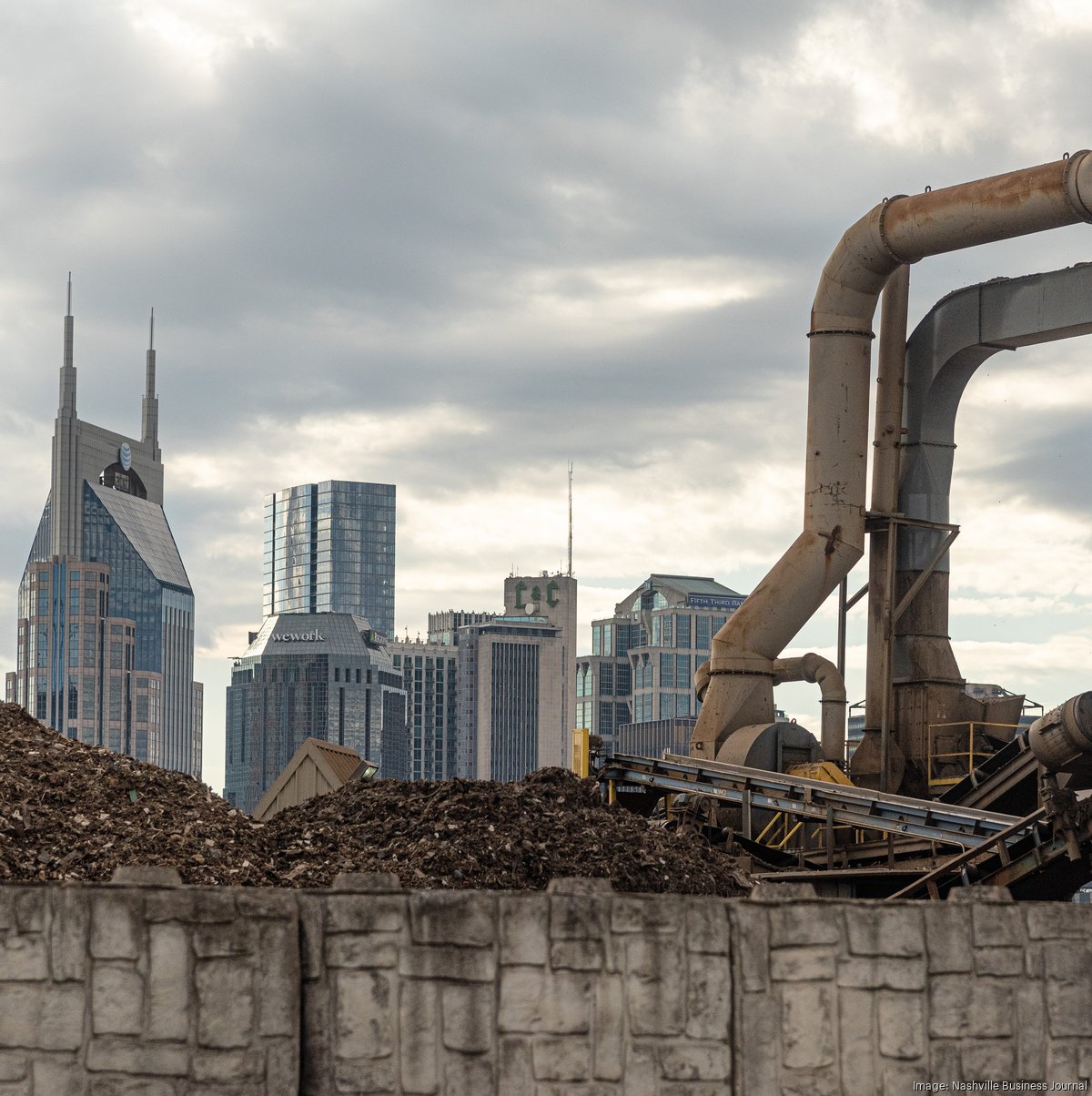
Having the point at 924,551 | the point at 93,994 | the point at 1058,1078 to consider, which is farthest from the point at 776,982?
the point at 924,551

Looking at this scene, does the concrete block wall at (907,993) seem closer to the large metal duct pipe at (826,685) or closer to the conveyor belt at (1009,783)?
the conveyor belt at (1009,783)

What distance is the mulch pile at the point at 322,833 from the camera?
12.7m

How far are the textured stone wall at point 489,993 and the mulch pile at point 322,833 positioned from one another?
5965 mm

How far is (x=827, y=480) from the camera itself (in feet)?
93.2

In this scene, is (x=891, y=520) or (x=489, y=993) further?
(x=891, y=520)

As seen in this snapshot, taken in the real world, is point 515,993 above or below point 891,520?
below

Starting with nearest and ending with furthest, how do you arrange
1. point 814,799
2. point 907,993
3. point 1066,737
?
1. point 907,993
2. point 1066,737
3. point 814,799

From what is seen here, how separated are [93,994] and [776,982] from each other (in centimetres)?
267

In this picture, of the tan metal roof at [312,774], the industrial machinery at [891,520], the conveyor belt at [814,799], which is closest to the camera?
the conveyor belt at [814,799]

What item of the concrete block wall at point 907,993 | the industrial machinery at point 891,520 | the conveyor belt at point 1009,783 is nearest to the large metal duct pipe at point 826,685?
the industrial machinery at point 891,520

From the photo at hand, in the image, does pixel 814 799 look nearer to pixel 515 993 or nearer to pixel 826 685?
pixel 826 685

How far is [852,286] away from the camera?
93.1ft

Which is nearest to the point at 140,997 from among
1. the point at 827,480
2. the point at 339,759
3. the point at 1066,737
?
the point at 1066,737

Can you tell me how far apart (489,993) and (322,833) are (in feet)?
29.5
